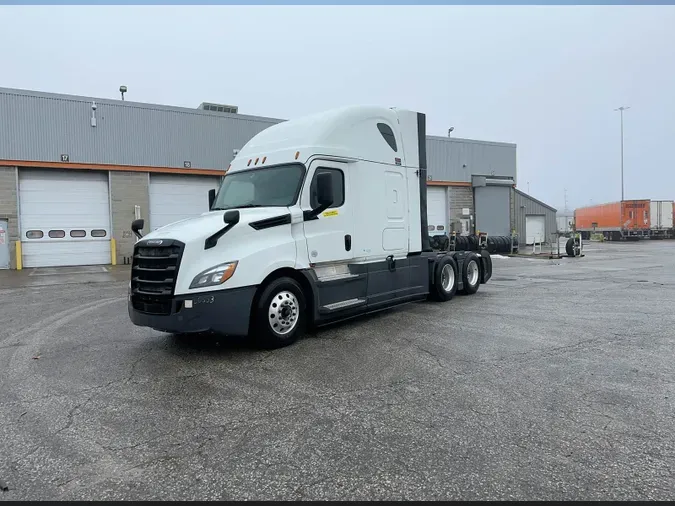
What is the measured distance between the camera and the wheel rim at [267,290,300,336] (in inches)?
241

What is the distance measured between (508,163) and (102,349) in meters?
32.2

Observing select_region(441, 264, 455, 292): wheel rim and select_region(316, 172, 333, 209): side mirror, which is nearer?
select_region(316, 172, 333, 209): side mirror

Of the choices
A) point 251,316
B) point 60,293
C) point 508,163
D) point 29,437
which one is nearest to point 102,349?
point 251,316

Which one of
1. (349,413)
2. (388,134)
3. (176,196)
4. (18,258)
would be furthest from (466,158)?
(349,413)

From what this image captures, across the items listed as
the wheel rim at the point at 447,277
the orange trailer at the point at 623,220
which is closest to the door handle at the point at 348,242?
the wheel rim at the point at 447,277

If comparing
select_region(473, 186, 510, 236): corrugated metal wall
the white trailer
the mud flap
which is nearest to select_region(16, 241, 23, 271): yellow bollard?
the mud flap

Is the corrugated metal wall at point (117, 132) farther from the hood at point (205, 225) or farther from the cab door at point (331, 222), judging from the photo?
the cab door at point (331, 222)

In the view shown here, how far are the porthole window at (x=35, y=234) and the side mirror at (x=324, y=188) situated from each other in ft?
60.2

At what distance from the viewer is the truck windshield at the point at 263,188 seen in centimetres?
671

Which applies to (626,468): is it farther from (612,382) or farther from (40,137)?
(40,137)

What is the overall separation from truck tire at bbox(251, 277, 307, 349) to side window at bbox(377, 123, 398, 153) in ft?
11.2

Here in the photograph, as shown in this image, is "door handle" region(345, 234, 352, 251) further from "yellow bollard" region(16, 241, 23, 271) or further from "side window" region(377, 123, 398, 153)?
"yellow bollard" region(16, 241, 23, 271)

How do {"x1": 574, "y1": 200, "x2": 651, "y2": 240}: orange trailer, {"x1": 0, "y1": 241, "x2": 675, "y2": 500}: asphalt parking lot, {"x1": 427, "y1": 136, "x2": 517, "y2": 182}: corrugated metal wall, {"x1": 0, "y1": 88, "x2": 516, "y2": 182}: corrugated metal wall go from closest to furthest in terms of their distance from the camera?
{"x1": 0, "y1": 241, "x2": 675, "y2": 500}: asphalt parking lot, {"x1": 0, "y1": 88, "x2": 516, "y2": 182}: corrugated metal wall, {"x1": 427, "y1": 136, "x2": 517, "y2": 182}: corrugated metal wall, {"x1": 574, "y1": 200, "x2": 651, "y2": 240}: orange trailer

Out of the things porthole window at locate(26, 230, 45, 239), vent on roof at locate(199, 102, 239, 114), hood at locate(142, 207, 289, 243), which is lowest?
hood at locate(142, 207, 289, 243)
